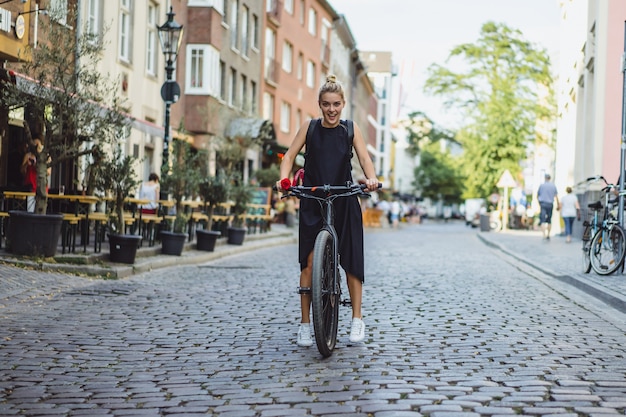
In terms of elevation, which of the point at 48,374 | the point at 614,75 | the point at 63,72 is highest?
the point at 614,75

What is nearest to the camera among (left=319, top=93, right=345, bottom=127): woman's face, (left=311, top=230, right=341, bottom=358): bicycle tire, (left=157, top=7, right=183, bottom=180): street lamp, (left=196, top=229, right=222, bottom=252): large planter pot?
(left=311, top=230, right=341, bottom=358): bicycle tire

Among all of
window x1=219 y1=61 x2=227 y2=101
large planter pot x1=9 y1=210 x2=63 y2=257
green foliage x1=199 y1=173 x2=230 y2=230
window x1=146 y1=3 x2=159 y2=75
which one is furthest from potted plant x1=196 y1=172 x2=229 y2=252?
window x1=219 y1=61 x2=227 y2=101

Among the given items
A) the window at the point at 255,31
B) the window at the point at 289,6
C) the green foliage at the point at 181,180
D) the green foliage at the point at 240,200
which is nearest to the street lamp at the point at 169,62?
the green foliage at the point at 181,180

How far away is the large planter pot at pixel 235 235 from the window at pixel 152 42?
361 inches

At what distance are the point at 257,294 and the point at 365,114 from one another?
8126 cm

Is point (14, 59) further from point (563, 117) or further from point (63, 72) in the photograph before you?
point (563, 117)

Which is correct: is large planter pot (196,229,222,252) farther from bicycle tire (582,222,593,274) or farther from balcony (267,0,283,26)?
balcony (267,0,283,26)

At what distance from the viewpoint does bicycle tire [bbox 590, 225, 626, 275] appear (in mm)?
13367

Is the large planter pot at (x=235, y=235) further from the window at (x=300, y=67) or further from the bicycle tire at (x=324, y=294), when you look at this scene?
the window at (x=300, y=67)

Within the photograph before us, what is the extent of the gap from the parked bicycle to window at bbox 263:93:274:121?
31933 mm

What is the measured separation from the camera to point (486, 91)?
56.3 m

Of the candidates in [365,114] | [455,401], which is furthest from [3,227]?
[365,114]

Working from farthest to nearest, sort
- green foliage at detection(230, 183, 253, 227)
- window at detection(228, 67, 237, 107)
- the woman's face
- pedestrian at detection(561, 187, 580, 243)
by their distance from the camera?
window at detection(228, 67, 237, 107) < pedestrian at detection(561, 187, 580, 243) < green foliage at detection(230, 183, 253, 227) < the woman's face

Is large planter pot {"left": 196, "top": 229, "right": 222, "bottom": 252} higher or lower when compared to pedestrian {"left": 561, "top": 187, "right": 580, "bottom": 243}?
lower
